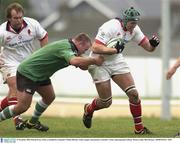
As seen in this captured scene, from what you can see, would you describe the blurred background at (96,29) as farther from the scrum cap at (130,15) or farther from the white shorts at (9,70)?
the scrum cap at (130,15)

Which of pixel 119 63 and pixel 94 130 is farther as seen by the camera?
pixel 94 130

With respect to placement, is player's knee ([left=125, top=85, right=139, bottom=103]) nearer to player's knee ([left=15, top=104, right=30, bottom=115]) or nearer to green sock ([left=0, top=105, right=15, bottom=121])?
player's knee ([left=15, top=104, right=30, bottom=115])

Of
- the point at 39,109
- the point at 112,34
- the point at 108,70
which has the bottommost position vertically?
the point at 39,109

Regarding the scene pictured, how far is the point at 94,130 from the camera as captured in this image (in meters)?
14.7

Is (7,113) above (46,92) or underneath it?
underneath

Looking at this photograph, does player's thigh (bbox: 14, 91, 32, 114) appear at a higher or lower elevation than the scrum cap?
lower

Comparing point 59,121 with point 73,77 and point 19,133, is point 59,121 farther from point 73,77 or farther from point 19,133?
point 73,77

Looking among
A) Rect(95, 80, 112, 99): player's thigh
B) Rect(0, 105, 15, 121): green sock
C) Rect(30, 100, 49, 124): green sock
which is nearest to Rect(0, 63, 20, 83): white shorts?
Rect(30, 100, 49, 124): green sock

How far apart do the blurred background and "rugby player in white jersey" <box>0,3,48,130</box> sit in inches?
225

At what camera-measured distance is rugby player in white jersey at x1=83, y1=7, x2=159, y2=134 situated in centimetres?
1330

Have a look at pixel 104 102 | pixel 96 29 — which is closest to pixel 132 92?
pixel 104 102

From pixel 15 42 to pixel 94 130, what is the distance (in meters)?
2.01

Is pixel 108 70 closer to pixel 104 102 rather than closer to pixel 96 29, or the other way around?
pixel 104 102

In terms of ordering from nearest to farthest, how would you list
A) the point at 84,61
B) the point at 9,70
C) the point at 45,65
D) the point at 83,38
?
the point at 84,61
the point at 83,38
the point at 45,65
the point at 9,70
